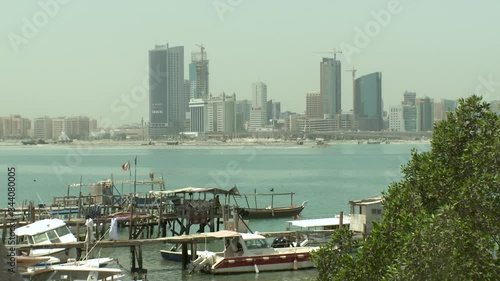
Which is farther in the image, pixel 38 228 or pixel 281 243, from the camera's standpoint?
pixel 281 243

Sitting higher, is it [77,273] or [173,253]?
[77,273]

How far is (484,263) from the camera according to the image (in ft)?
37.8

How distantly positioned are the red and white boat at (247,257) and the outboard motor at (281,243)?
39.0 inches

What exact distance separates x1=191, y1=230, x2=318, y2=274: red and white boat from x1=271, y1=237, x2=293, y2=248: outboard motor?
0.99 meters

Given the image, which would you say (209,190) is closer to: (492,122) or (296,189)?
(492,122)

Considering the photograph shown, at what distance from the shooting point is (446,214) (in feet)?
38.1

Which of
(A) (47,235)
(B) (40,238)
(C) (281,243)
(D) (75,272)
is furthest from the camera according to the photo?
(C) (281,243)

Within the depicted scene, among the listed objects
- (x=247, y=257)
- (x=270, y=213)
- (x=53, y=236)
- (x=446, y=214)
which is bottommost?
(x=270, y=213)

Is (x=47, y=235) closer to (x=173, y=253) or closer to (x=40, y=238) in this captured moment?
(x=40, y=238)

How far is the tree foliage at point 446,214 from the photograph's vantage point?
11273 mm

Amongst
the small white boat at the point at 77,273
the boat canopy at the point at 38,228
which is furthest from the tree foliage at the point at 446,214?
the boat canopy at the point at 38,228

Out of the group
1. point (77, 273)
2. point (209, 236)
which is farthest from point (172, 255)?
point (77, 273)

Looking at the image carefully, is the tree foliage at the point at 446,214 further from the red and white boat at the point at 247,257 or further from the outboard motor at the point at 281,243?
the outboard motor at the point at 281,243

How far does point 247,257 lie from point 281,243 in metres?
2.59
